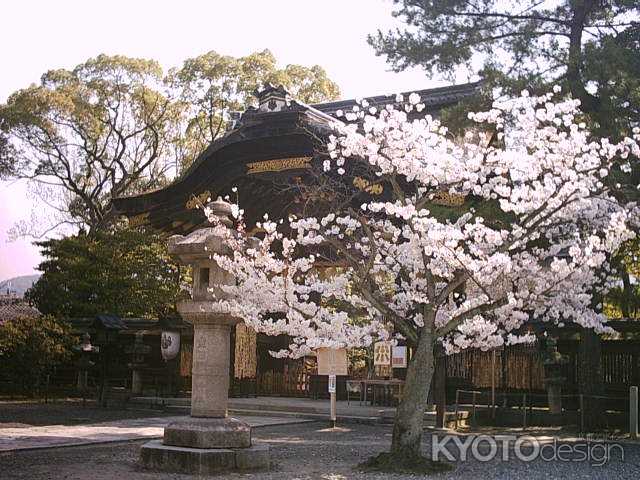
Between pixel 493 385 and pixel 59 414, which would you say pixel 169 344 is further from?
pixel 493 385

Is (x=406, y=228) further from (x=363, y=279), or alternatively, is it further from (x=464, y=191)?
(x=464, y=191)

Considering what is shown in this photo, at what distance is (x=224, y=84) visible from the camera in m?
29.9

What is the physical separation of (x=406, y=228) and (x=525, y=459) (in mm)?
3361

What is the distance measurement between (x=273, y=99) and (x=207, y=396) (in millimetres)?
9133

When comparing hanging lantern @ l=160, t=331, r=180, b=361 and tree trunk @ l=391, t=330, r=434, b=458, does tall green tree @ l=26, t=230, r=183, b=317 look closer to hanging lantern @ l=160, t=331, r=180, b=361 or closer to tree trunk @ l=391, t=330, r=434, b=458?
hanging lantern @ l=160, t=331, r=180, b=361

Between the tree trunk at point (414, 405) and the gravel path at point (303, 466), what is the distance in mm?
509

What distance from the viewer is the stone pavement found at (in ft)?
32.0

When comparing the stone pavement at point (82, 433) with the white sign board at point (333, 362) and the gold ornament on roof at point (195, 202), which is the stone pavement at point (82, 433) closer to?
the white sign board at point (333, 362)

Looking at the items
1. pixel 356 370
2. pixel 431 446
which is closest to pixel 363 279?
pixel 431 446

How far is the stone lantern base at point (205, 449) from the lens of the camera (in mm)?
8172

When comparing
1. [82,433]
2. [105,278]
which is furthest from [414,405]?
[105,278]

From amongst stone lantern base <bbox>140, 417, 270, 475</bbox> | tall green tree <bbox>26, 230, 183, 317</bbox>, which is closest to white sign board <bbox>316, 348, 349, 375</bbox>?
stone lantern base <bbox>140, 417, 270, 475</bbox>

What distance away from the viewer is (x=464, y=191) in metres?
9.83

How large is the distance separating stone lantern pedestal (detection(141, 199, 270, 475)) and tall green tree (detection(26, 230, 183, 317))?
13721 millimetres
